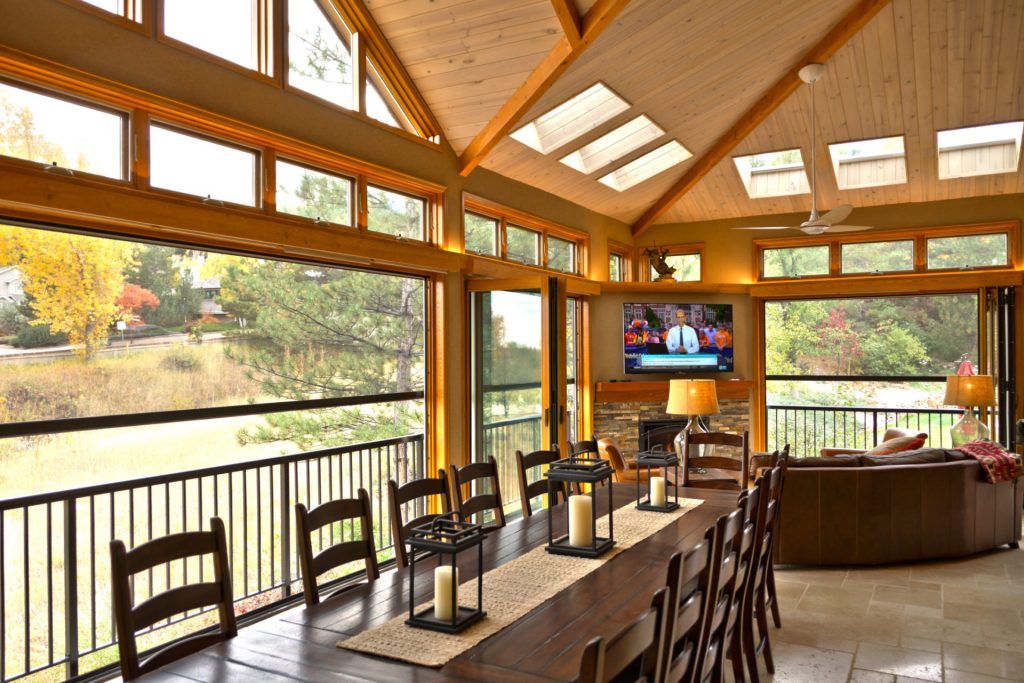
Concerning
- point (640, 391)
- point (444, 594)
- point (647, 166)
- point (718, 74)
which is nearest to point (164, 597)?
point (444, 594)

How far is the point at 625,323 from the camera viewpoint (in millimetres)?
9203

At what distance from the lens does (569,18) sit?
4.72 m

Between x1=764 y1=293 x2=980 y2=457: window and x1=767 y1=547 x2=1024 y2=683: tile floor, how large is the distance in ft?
11.7

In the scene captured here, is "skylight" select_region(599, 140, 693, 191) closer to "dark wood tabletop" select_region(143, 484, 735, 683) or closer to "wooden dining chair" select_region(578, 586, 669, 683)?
"dark wood tabletop" select_region(143, 484, 735, 683)

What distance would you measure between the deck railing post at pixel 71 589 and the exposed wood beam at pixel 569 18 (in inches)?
152

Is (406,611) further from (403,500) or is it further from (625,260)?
(625,260)

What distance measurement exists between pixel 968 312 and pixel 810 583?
207 inches

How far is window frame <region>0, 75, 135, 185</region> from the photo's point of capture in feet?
10.6

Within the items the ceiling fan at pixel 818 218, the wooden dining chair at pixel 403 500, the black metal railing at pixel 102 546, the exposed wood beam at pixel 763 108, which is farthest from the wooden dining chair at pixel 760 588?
the exposed wood beam at pixel 763 108

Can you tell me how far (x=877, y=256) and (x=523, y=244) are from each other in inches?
182

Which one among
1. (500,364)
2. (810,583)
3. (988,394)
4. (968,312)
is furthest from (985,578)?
(968,312)

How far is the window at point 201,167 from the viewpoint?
12.7 feet

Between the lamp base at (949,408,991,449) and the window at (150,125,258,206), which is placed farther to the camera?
the lamp base at (949,408,991,449)

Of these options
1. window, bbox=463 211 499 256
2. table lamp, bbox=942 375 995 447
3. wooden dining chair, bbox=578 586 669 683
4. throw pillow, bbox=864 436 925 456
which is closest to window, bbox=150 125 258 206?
window, bbox=463 211 499 256
